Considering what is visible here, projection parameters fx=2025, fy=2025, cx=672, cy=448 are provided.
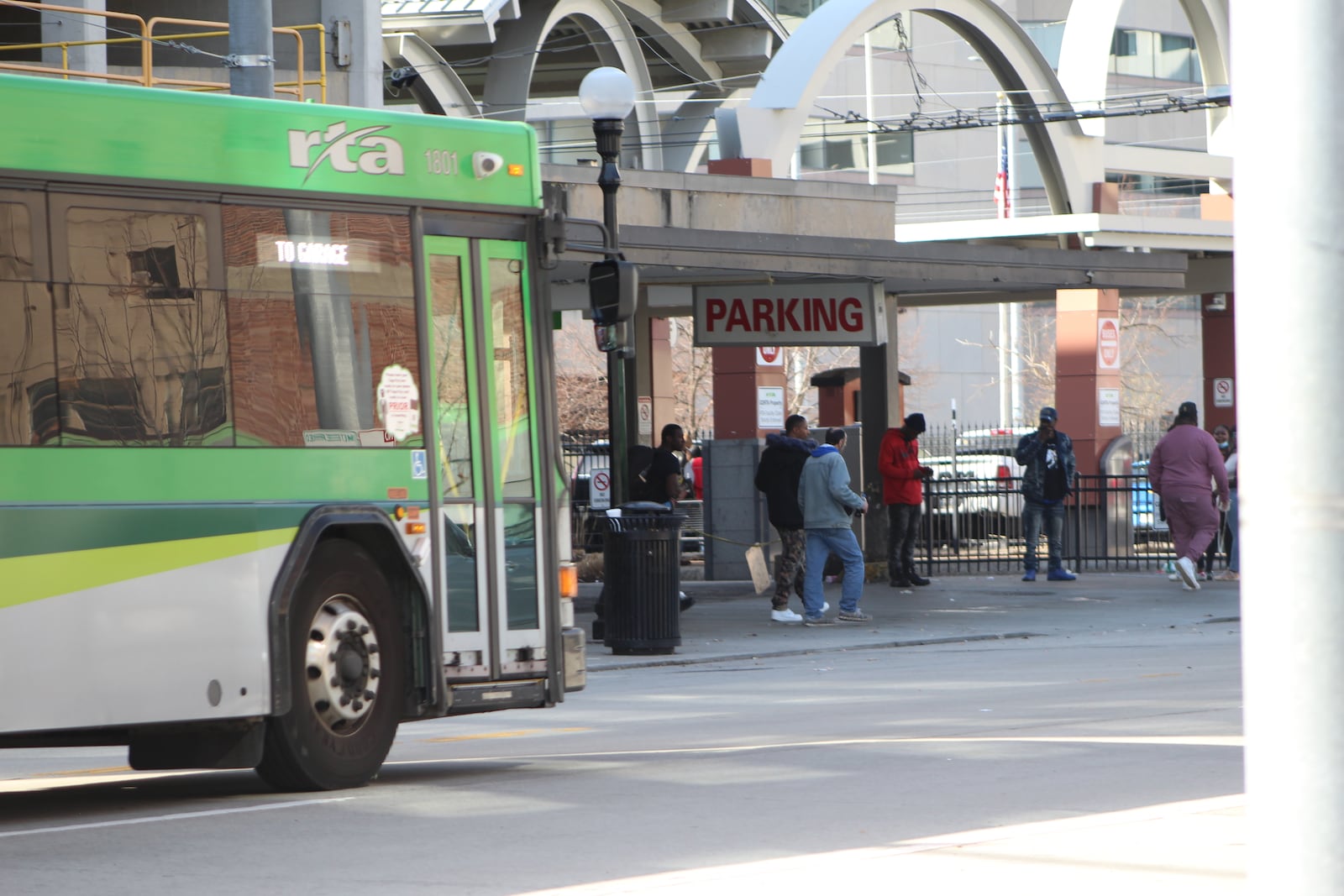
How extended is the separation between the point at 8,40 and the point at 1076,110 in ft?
49.2

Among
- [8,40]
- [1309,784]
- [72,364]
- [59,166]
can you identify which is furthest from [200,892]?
[8,40]

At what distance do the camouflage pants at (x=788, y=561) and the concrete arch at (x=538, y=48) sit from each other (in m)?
13.0

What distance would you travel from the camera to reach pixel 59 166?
7.89 meters

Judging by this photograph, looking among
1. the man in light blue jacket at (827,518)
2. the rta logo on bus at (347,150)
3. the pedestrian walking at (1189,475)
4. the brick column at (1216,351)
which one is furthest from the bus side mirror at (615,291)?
the brick column at (1216,351)

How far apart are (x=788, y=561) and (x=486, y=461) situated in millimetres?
9986

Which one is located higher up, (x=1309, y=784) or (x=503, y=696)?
(x=1309, y=784)

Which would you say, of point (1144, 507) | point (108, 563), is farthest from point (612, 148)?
point (1144, 507)

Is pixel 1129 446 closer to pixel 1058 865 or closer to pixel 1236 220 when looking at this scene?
pixel 1058 865

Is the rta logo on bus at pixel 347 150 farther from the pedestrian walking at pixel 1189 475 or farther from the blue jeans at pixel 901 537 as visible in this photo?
the blue jeans at pixel 901 537

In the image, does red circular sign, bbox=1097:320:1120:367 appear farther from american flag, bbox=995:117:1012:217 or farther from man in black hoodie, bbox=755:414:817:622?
american flag, bbox=995:117:1012:217

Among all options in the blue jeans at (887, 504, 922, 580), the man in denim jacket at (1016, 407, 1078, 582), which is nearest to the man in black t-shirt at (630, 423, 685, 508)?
the blue jeans at (887, 504, 922, 580)

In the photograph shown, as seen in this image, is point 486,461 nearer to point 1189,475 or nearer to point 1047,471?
point 1189,475

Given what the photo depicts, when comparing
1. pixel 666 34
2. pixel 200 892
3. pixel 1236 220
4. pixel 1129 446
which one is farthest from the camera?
pixel 666 34

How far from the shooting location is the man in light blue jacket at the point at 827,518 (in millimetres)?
18000
